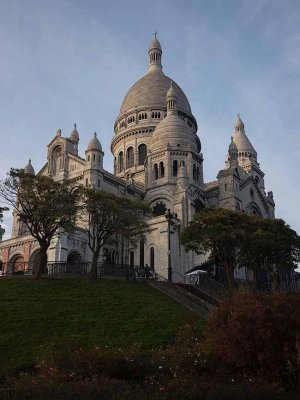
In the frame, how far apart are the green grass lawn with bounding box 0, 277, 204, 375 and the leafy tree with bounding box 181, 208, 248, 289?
724 cm

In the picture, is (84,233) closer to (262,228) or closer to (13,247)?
(13,247)

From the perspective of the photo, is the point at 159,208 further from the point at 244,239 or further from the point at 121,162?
the point at 244,239

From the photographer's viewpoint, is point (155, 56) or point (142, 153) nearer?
point (142, 153)

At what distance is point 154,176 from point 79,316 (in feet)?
123

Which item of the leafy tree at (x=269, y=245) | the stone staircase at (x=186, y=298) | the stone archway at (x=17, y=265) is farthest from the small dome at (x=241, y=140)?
the stone staircase at (x=186, y=298)

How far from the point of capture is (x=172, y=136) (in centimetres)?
6009

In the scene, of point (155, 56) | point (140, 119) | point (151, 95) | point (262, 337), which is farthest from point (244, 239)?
point (155, 56)

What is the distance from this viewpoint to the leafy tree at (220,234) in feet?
117

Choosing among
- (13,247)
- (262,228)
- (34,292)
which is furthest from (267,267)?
(13,247)

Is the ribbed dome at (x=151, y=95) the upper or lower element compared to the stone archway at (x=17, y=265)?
upper

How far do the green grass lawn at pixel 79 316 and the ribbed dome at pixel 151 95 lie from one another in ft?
154

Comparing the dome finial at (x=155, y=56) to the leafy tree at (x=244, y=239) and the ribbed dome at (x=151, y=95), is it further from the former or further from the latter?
the leafy tree at (x=244, y=239)

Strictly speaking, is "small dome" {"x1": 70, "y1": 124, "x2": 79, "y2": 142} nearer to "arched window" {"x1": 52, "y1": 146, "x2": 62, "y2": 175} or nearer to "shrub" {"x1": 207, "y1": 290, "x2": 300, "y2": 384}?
"arched window" {"x1": 52, "y1": 146, "x2": 62, "y2": 175}

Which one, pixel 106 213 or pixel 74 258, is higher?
pixel 106 213
